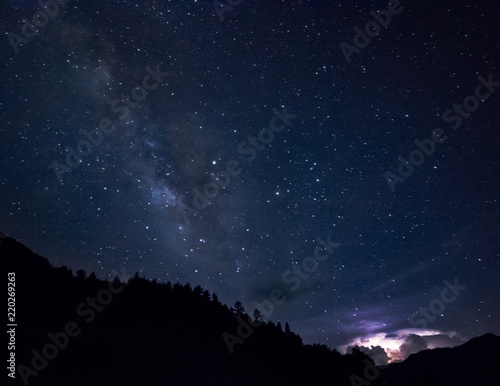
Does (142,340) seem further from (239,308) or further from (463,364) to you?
(463,364)

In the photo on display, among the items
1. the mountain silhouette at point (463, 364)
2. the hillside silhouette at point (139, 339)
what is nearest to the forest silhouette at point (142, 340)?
the hillside silhouette at point (139, 339)

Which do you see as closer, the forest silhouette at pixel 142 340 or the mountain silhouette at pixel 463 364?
the forest silhouette at pixel 142 340

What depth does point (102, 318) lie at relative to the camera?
103 feet

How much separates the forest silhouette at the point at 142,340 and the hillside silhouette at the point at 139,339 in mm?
92

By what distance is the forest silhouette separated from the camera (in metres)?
22.9

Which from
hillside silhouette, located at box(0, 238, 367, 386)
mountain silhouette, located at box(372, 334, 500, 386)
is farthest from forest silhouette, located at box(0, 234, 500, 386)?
mountain silhouette, located at box(372, 334, 500, 386)

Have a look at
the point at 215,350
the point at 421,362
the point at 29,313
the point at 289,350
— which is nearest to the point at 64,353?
the point at 29,313

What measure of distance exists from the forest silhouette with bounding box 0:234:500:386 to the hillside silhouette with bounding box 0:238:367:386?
0.09m

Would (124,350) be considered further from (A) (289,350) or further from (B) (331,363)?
(B) (331,363)

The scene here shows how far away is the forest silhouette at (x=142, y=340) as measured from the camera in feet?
75.0

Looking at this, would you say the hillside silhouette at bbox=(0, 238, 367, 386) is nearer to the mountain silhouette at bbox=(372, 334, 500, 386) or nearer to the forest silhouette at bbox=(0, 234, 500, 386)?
the forest silhouette at bbox=(0, 234, 500, 386)

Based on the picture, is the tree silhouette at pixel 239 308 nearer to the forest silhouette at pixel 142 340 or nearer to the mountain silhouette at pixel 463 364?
the forest silhouette at pixel 142 340

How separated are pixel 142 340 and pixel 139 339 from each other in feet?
1.10

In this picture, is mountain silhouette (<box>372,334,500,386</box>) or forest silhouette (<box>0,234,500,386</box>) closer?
forest silhouette (<box>0,234,500,386</box>)
